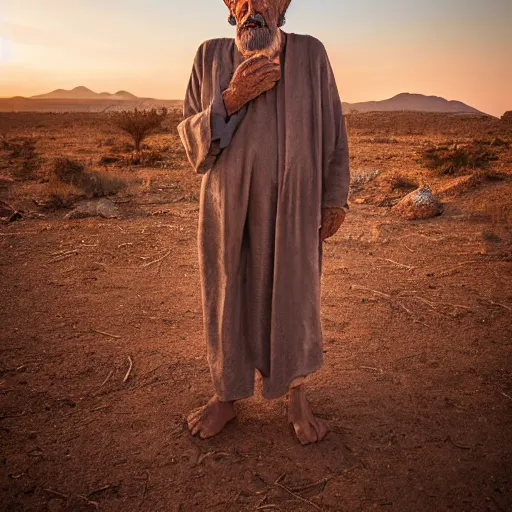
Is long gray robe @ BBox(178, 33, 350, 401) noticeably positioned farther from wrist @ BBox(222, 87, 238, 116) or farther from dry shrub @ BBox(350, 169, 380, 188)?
dry shrub @ BBox(350, 169, 380, 188)

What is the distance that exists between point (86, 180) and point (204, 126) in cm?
703

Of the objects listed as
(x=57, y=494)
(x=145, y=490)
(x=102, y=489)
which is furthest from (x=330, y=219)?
(x=57, y=494)

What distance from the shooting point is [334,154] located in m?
1.91

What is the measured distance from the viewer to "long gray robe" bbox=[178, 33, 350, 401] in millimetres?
1763

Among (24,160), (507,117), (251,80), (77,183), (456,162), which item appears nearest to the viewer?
(251,80)

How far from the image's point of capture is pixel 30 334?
10.4 feet

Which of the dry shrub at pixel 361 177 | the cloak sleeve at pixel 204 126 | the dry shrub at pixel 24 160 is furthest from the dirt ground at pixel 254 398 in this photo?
the dry shrub at pixel 24 160

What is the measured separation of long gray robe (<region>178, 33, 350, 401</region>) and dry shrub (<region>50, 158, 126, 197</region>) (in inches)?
244

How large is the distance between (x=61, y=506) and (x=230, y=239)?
1357 millimetres

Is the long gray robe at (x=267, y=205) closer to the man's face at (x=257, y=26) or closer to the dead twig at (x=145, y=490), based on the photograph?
the man's face at (x=257, y=26)

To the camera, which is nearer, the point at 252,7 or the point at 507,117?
the point at 252,7

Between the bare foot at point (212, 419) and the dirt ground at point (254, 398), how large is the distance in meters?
0.05

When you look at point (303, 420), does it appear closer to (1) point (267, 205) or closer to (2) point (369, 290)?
(1) point (267, 205)

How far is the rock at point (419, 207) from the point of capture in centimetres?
596
